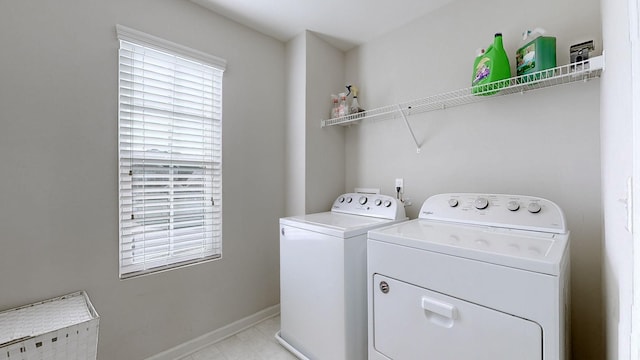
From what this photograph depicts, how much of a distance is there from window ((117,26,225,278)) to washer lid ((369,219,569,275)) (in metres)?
1.31

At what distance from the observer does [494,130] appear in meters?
1.71

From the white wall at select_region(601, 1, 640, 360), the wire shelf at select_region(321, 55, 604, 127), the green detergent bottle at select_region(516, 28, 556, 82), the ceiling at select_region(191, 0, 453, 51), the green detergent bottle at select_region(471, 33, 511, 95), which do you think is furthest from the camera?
the ceiling at select_region(191, 0, 453, 51)

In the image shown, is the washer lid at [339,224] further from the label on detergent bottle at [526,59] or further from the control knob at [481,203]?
the label on detergent bottle at [526,59]

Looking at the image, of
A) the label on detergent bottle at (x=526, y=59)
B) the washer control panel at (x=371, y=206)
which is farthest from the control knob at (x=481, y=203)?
the label on detergent bottle at (x=526, y=59)

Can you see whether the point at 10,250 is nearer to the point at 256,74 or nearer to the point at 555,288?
the point at 256,74

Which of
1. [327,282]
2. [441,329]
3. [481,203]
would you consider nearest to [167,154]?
[327,282]

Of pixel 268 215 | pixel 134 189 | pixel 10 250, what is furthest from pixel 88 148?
pixel 268 215

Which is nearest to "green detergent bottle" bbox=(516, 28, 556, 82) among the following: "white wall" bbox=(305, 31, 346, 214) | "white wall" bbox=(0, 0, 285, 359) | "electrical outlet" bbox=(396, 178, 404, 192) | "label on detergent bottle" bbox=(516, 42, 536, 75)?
"label on detergent bottle" bbox=(516, 42, 536, 75)

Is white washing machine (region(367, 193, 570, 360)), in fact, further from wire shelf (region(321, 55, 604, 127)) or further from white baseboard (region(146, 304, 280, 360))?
white baseboard (region(146, 304, 280, 360))

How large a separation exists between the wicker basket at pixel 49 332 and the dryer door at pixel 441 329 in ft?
4.42

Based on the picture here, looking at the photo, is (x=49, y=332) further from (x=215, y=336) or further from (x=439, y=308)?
(x=439, y=308)

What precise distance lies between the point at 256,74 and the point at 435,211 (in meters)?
1.77

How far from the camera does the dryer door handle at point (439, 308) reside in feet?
3.51

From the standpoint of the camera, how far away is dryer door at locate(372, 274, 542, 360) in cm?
93
